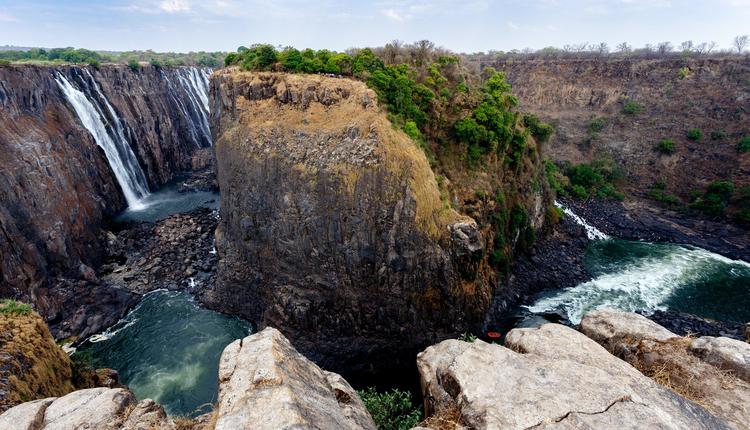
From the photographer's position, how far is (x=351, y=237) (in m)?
20.9

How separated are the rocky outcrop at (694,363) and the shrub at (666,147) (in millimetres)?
47108

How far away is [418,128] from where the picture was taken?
79.5 ft

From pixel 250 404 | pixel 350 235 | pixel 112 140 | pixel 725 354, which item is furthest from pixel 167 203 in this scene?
pixel 725 354

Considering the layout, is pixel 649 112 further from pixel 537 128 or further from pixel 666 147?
pixel 537 128

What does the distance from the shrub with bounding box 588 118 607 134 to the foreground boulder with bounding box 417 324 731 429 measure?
5236cm

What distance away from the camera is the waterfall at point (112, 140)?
35219 mm

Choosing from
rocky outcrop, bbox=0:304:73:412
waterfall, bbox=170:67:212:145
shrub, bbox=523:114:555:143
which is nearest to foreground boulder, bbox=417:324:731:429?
rocky outcrop, bbox=0:304:73:412

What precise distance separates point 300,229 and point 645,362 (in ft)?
56.8

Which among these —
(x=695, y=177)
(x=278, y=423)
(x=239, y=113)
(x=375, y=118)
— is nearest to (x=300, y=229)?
(x=375, y=118)

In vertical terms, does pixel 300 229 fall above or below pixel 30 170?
below

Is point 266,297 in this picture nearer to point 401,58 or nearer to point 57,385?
point 57,385

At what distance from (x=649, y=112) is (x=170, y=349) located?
6118cm

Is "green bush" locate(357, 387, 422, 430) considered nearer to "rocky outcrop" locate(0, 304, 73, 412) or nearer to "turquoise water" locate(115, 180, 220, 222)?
"rocky outcrop" locate(0, 304, 73, 412)

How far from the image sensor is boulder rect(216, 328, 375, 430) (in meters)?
5.83
